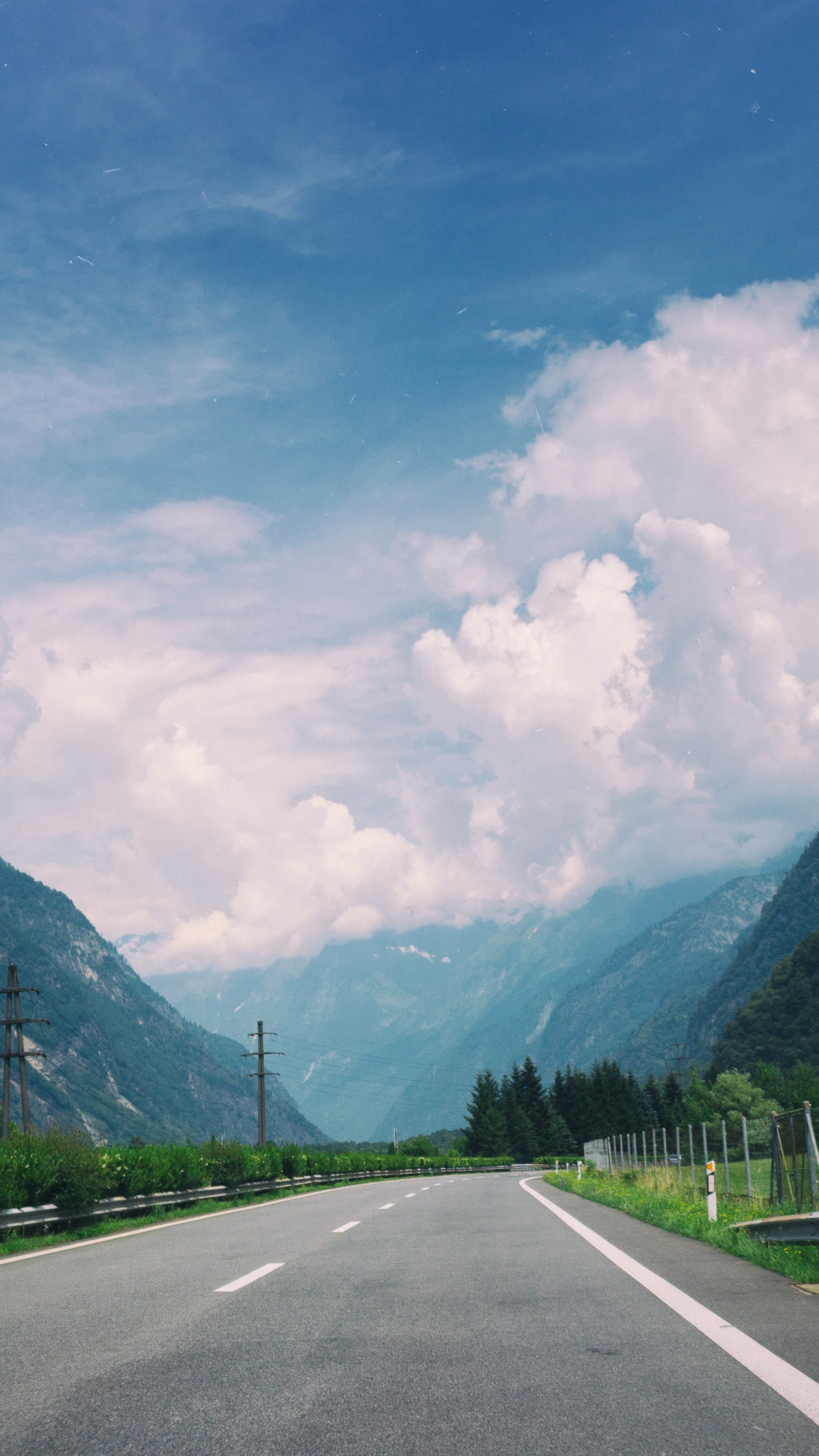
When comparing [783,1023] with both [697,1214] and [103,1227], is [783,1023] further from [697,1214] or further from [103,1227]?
[103,1227]

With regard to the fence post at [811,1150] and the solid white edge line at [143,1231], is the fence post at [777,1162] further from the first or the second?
the solid white edge line at [143,1231]

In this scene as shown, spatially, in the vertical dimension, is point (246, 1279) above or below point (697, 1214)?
above

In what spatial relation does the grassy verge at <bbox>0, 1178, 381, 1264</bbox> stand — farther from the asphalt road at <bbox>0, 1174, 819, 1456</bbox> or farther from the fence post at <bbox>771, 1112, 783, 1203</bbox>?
the fence post at <bbox>771, 1112, 783, 1203</bbox>

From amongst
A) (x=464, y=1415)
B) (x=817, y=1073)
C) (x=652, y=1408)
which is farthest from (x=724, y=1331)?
(x=817, y=1073)

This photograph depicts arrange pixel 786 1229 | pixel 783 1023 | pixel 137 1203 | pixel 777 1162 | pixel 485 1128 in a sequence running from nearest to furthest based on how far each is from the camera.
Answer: pixel 786 1229
pixel 777 1162
pixel 137 1203
pixel 485 1128
pixel 783 1023

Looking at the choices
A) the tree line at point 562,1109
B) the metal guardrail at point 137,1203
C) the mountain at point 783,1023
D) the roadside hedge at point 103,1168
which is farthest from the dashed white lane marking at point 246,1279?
the mountain at point 783,1023

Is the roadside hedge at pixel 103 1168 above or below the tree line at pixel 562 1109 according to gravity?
above

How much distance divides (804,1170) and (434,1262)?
24.9ft

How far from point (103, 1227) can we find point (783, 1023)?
507 ft

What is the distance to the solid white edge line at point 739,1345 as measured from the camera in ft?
16.6

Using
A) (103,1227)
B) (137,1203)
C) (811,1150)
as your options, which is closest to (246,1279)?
(811,1150)

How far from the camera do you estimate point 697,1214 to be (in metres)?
15.7

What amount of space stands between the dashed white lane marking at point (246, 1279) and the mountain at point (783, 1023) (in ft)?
486

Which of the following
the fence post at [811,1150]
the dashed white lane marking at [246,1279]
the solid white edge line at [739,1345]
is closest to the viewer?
the solid white edge line at [739,1345]
